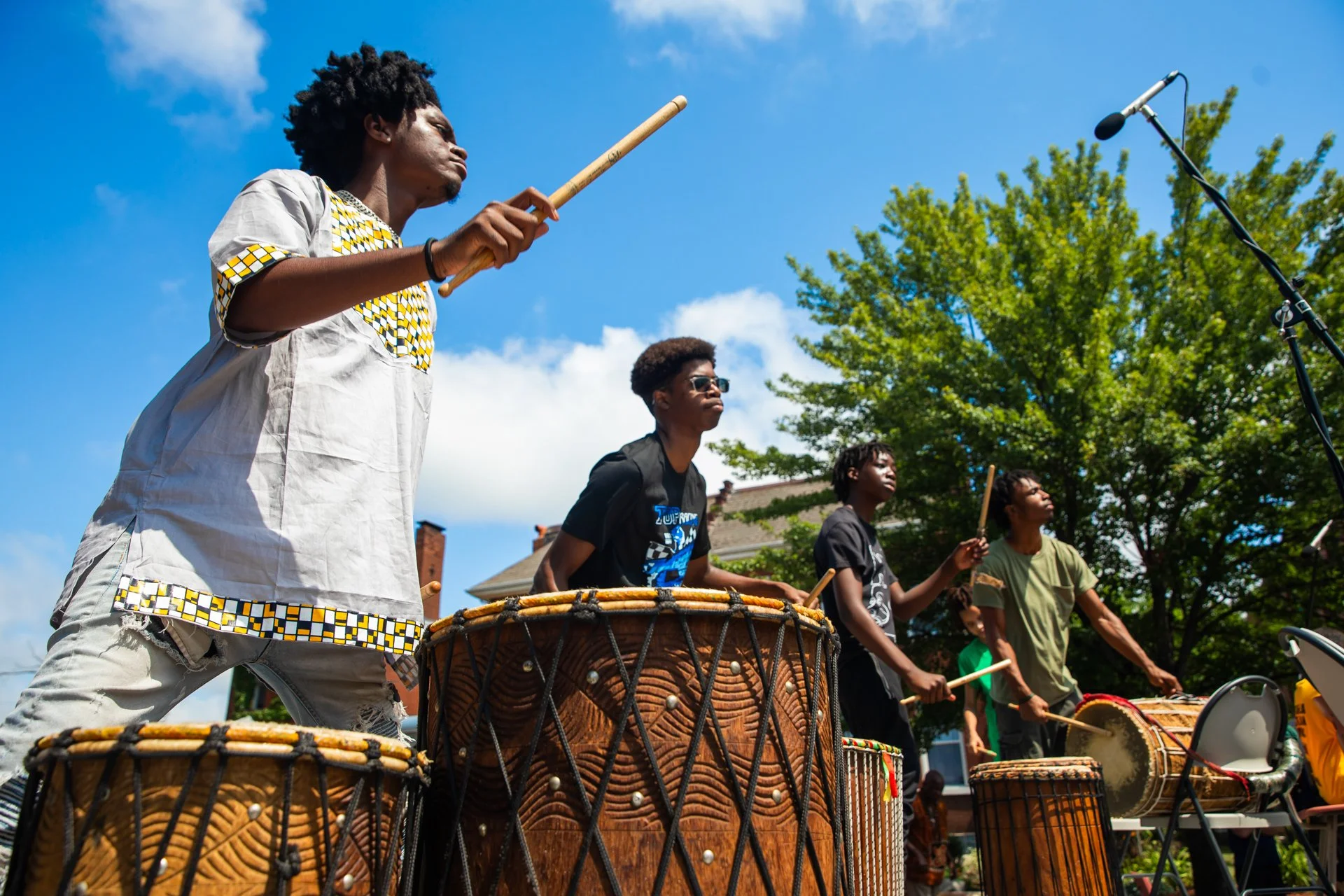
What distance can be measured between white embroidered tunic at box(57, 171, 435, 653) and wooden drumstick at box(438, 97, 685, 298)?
38 cm

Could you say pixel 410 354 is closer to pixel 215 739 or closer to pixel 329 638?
pixel 329 638

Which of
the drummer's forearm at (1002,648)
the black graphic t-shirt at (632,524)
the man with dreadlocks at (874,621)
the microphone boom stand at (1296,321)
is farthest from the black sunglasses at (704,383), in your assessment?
the microphone boom stand at (1296,321)

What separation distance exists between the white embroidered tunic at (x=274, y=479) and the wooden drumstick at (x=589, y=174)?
38cm

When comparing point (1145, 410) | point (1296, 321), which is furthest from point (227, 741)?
point (1145, 410)

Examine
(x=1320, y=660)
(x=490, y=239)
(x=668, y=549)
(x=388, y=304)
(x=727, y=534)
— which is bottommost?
(x=1320, y=660)

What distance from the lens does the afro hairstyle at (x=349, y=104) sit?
9.08 ft

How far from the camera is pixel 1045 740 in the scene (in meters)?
5.65

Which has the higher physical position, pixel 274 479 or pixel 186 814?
pixel 274 479

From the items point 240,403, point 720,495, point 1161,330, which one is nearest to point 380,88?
point 240,403

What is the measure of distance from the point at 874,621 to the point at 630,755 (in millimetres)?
2799

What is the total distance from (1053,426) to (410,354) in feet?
35.0

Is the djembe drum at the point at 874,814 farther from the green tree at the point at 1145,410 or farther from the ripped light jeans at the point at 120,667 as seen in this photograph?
the green tree at the point at 1145,410

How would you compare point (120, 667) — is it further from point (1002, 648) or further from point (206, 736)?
point (1002, 648)

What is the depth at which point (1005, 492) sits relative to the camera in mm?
6168
